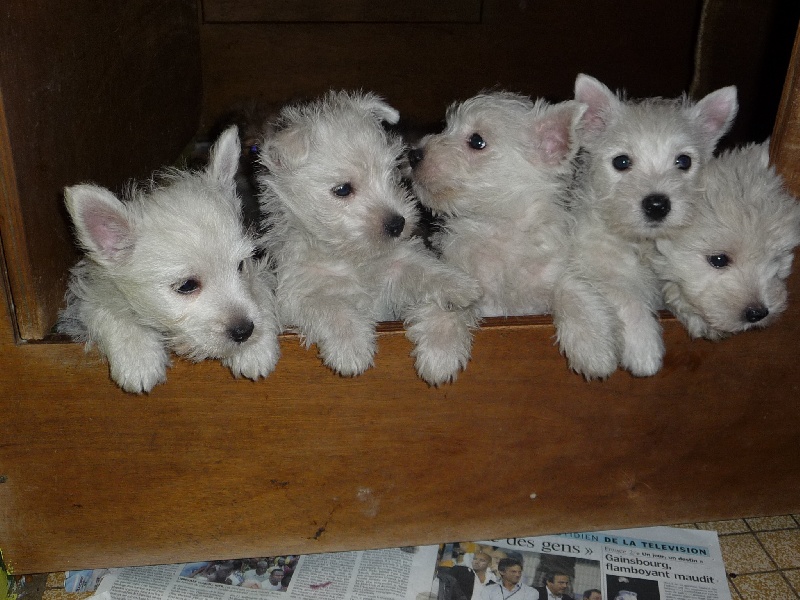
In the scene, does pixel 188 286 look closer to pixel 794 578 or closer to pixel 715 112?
pixel 715 112

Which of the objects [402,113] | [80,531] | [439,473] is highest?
[402,113]

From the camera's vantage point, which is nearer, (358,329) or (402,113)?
(358,329)

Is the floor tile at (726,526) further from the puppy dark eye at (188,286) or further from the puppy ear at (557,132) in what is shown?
the puppy dark eye at (188,286)

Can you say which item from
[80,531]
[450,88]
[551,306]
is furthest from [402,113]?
[80,531]

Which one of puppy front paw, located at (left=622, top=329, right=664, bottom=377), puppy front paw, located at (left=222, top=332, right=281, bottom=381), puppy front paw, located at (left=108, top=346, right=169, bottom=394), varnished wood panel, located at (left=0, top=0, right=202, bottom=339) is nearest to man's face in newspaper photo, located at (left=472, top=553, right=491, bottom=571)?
puppy front paw, located at (left=622, top=329, right=664, bottom=377)

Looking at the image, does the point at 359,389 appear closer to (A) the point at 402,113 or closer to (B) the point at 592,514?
(B) the point at 592,514

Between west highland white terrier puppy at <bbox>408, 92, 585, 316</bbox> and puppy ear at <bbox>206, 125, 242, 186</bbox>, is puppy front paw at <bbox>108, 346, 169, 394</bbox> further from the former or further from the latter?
west highland white terrier puppy at <bbox>408, 92, 585, 316</bbox>
